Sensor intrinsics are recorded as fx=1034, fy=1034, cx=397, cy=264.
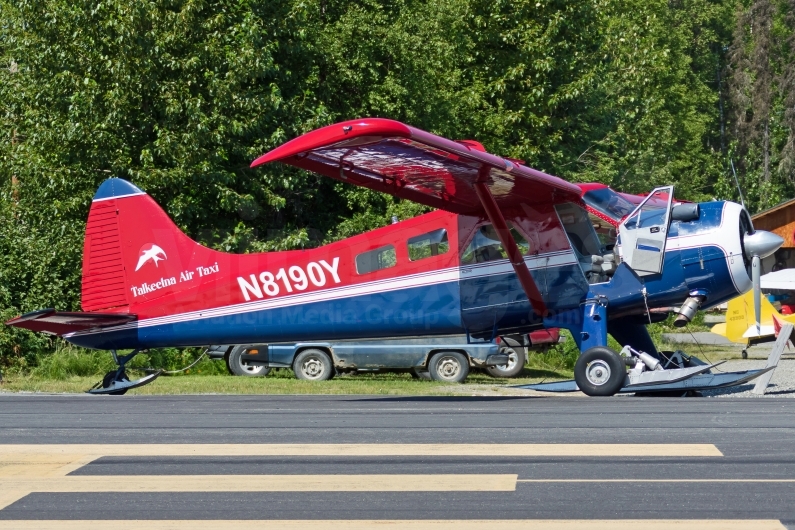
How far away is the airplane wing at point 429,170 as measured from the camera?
939 centimetres

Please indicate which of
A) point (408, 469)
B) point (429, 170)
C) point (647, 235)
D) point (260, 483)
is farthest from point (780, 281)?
point (260, 483)

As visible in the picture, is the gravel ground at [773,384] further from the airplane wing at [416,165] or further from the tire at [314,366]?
the tire at [314,366]

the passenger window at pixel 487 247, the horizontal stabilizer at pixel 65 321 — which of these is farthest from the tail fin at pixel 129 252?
the passenger window at pixel 487 247

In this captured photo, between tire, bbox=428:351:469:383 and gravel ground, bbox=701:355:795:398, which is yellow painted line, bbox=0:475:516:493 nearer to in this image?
gravel ground, bbox=701:355:795:398

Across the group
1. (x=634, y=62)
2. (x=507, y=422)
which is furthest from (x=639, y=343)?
(x=634, y=62)

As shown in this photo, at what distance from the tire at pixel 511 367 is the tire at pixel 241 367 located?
4.34 meters

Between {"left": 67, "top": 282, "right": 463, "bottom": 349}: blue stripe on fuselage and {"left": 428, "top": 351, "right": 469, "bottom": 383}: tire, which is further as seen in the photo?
{"left": 428, "top": 351, "right": 469, "bottom": 383}: tire

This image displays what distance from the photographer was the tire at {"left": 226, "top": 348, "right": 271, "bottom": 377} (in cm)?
1986

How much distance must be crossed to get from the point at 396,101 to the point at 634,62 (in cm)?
1263

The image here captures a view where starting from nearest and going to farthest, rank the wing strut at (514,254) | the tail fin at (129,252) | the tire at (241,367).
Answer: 1. the wing strut at (514,254)
2. the tail fin at (129,252)
3. the tire at (241,367)

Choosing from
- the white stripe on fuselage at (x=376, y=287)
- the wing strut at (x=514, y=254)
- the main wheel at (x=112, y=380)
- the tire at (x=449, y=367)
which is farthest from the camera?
the tire at (x=449, y=367)

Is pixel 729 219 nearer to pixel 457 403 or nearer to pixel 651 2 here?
pixel 457 403
